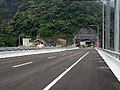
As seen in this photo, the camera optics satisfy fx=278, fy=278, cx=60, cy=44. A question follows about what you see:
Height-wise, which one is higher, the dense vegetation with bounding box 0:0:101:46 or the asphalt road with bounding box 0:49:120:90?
the dense vegetation with bounding box 0:0:101:46

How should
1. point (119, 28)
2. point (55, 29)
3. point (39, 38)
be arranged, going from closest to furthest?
1. point (119, 28)
2. point (39, 38)
3. point (55, 29)

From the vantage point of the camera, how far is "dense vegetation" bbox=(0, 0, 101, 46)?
371ft

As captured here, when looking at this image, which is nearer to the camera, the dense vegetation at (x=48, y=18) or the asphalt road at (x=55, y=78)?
the asphalt road at (x=55, y=78)

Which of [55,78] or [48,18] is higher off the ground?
[48,18]

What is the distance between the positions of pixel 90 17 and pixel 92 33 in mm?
13796

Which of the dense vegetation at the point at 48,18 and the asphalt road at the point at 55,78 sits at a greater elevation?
the dense vegetation at the point at 48,18

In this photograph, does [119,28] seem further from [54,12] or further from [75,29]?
[75,29]

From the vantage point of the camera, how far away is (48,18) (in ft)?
391

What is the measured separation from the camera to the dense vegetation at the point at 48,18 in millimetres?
113062

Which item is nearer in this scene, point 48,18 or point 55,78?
point 55,78

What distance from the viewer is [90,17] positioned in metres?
126

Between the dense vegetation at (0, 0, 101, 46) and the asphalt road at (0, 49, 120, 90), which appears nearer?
the asphalt road at (0, 49, 120, 90)

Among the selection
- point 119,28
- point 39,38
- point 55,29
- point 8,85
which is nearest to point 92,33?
point 55,29

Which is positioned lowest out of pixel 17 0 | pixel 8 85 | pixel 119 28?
pixel 8 85
